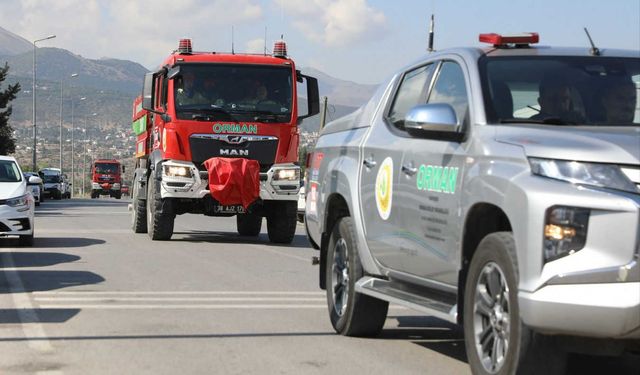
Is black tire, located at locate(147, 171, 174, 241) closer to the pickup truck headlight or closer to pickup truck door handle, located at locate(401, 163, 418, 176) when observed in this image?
pickup truck door handle, located at locate(401, 163, 418, 176)

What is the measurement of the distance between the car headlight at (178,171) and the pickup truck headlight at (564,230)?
14.0 meters

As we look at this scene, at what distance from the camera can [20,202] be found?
18.7 m

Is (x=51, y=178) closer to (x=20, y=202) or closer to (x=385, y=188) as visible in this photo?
(x=20, y=202)

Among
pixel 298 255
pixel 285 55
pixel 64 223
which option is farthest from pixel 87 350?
pixel 64 223

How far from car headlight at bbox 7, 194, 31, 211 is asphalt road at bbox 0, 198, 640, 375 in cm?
219

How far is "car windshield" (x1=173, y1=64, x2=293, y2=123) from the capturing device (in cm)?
1912

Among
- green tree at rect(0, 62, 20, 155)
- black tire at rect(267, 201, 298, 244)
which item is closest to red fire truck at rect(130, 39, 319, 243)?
black tire at rect(267, 201, 298, 244)

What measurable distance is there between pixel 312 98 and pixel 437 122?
13236mm

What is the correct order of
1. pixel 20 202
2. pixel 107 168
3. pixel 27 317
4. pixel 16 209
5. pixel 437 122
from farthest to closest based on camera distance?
pixel 107 168 < pixel 20 202 < pixel 16 209 < pixel 27 317 < pixel 437 122

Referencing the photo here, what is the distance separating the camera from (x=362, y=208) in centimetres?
835

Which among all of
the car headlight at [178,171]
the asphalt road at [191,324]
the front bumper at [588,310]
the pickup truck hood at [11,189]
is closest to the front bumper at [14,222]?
the pickup truck hood at [11,189]

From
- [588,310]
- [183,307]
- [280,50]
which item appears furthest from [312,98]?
[588,310]

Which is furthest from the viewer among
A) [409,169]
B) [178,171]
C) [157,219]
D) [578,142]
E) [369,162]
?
[157,219]

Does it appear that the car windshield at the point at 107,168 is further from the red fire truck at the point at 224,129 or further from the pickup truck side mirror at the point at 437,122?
the pickup truck side mirror at the point at 437,122
